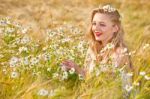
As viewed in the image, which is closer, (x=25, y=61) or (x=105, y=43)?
(x=25, y=61)

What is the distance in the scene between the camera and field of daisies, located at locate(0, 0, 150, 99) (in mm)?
3096

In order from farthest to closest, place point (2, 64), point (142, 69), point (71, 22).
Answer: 1. point (71, 22)
2. point (2, 64)
3. point (142, 69)

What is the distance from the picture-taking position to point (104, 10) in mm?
3512

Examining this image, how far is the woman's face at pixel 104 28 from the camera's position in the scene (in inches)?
139

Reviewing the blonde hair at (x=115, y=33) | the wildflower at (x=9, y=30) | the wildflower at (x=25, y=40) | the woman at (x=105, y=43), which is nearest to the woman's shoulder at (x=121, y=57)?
the woman at (x=105, y=43)

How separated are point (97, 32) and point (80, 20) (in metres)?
0.58

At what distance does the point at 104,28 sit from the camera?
3.56 meters

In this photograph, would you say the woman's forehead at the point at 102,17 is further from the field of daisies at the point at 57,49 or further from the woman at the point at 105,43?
the field of daisies at the point at 57,49

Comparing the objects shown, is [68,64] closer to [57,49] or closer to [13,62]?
[57,49]

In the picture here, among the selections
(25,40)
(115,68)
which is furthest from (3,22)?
(115,68)

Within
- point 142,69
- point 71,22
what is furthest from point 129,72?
point 71,22

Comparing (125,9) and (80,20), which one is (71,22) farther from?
(125,9)

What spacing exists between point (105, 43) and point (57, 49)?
11.9 inches

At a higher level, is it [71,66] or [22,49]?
[22,49]
